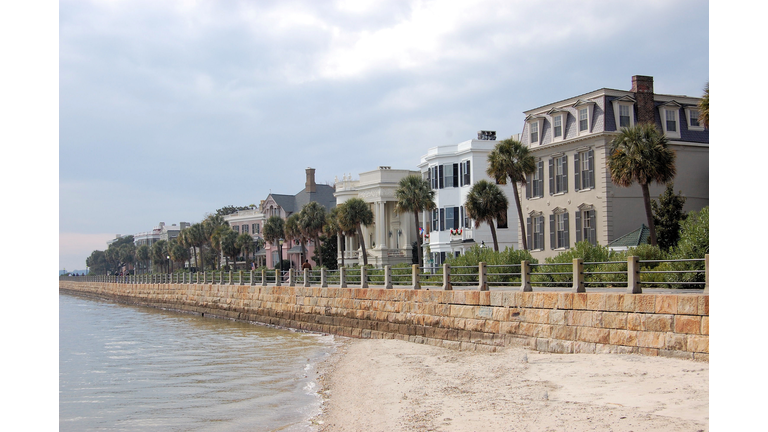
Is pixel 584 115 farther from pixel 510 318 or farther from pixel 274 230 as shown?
pixel 274 230

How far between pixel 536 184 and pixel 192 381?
80.0 feet


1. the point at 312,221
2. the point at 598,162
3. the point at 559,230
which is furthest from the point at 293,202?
the point at 598,162

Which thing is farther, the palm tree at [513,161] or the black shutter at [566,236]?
the palm tree at [513,161]

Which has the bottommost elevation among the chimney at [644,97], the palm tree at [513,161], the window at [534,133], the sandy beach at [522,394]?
the sandy beach at [522,394]

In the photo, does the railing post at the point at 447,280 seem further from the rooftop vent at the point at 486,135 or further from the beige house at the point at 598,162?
the rooftop vent at the point at 486,135

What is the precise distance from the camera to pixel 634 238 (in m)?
31.5

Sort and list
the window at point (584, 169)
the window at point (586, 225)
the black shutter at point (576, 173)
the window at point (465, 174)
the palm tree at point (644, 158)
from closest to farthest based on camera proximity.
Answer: the palm tree at point (644, 158), the window at point (586, 225), the window at point (584, 169), the black shutter at point (576, 173), the window at point (465, 174)

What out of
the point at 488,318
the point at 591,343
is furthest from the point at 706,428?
the point at 488,318

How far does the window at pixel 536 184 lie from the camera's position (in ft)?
120

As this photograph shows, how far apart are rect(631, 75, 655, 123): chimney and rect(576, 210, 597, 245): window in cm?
524

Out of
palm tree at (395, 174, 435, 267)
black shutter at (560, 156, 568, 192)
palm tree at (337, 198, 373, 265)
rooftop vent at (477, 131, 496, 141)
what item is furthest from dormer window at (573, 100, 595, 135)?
palm tree at (337, 198, 373, 265)

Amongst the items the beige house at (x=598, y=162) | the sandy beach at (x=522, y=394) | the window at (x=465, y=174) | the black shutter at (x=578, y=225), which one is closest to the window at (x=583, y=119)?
the beige house at (x=598, y=162)

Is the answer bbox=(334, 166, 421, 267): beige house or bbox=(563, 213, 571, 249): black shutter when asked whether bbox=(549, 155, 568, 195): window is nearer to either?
bbox=(563, 213, 571, 249): black shutter

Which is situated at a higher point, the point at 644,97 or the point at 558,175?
the point at 644,97
